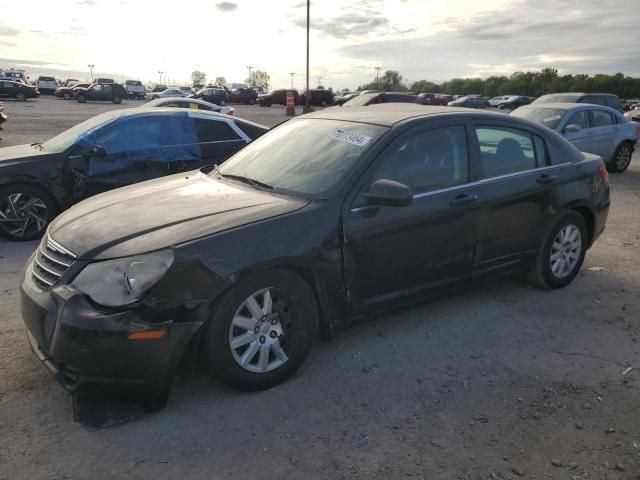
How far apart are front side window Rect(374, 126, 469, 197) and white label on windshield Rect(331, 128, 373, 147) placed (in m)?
0.17

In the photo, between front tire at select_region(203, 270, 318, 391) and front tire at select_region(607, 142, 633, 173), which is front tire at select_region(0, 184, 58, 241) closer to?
front tire at select_region(203, 270, 318, 391)

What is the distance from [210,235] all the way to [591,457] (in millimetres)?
2267

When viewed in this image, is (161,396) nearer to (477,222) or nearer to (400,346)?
(400,346)

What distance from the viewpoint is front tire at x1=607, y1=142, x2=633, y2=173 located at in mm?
12219

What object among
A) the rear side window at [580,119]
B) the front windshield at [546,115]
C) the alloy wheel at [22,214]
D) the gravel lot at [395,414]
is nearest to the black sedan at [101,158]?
the alloy wheel at [22,214]

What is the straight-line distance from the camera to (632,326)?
14.2ft

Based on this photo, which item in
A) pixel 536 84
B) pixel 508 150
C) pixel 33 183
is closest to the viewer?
pixel 508 150

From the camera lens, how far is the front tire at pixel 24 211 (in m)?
6.23

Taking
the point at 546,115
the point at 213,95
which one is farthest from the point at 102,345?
the point at 213,95

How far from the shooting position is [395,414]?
310cm

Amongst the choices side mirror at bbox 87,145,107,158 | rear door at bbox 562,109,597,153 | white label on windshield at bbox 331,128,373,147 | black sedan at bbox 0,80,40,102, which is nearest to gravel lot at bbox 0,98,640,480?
white label on windshield at bbox 331,128,373,147

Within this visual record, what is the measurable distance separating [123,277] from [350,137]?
1855 mm

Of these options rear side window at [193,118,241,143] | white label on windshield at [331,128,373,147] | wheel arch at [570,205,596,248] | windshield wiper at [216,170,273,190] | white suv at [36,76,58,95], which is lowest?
wheel arch at [570,205,596,248]

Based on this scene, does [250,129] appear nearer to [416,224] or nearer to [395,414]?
[416,224]
